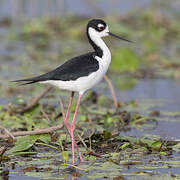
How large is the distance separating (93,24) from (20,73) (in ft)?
12.7

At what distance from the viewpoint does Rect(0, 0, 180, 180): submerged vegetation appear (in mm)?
4484

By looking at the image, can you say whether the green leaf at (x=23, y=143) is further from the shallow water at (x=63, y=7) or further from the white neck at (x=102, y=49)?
the shallow water at (x=63, y=7)

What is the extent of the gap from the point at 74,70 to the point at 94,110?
5.99ft

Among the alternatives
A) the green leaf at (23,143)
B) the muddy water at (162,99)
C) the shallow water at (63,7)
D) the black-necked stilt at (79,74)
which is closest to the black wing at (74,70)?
the black-necked stilt at (79,74)

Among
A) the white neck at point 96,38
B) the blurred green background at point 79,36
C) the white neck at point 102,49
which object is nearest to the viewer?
the white neck at point 102,49

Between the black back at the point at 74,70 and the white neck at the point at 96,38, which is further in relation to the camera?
the white neck at the point at 96,38

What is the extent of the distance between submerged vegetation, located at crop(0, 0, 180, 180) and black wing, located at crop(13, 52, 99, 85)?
57 centimetres

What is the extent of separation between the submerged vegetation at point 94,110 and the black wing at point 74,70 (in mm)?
573

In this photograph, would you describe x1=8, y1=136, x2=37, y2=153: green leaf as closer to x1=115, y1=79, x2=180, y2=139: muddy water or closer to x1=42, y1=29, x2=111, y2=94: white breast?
x1=42, y1=29, x2=111, y2=94: white breast

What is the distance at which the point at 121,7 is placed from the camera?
47.0 feet

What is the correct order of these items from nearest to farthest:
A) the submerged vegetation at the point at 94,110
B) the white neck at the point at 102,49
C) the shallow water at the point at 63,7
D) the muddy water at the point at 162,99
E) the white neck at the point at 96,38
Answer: the submerged vegetation at the point at 94,110 < the white neck at the point at 102,49 < the white neck at the point at 96,38 < the muddy water at the point at 162,99 < the shallow water at the point at 63,7

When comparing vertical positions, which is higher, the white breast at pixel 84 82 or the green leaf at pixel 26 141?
the white breast at pixel 84 82

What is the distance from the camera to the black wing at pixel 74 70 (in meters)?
4.67

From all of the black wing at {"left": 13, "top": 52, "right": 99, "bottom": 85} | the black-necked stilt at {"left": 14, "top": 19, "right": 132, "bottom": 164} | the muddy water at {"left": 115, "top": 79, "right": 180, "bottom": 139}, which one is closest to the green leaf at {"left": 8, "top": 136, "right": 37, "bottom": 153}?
the black-necked stilt at {"left": 14, "top": 19, "right": 132, "bottom": 164}
